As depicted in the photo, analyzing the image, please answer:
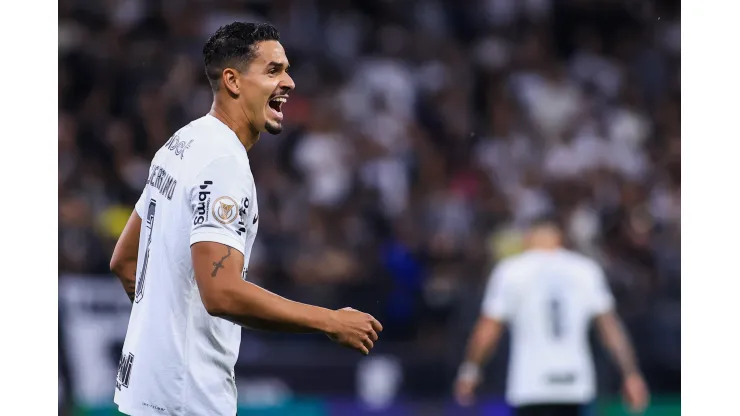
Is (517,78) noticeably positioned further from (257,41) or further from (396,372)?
(257,41)

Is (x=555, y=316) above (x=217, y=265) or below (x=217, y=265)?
above

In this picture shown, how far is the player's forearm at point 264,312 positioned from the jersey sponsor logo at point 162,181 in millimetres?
471

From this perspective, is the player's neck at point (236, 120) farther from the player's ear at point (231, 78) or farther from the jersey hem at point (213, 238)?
the jersey hem at point (213, 238)

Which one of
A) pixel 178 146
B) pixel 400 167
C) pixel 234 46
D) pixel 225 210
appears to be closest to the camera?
pixel 225 210

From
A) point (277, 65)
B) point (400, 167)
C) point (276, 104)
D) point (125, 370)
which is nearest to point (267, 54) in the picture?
point (277, 65)

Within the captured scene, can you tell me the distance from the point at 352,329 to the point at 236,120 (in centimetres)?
86

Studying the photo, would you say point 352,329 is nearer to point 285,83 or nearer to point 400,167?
point 285,83

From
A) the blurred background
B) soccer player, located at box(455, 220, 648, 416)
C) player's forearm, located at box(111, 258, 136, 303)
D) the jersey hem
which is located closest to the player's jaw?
the jersey hem

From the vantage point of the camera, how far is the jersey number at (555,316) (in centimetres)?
831

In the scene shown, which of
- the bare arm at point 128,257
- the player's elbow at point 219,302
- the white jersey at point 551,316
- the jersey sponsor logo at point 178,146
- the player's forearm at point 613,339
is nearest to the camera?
the player's elbow at point 219,302

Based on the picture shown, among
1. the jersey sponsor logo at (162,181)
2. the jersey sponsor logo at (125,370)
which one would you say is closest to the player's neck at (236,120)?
the jersey sponsor logo at (162,181)

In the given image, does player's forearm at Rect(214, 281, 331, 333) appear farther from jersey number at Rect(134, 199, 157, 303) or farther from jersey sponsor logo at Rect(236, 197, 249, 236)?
jersey number at Rect(134, 199, 157, 303)

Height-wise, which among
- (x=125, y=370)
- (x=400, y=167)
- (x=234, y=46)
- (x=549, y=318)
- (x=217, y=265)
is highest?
(x=400, y=167)

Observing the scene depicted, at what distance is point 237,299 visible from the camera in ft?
11.4
